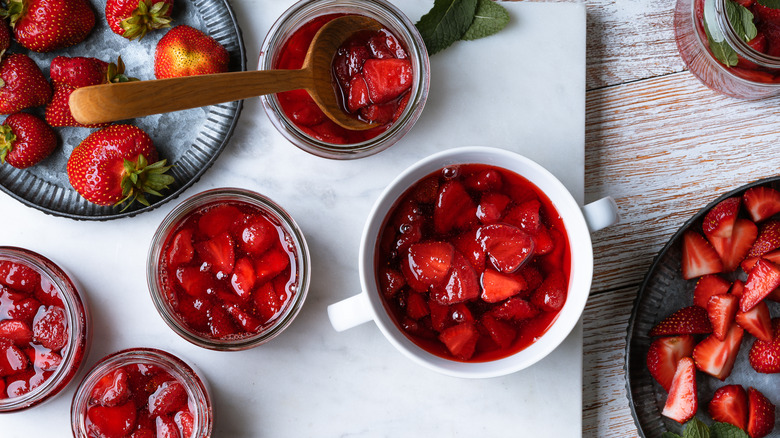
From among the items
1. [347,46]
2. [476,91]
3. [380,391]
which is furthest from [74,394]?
[476,91]

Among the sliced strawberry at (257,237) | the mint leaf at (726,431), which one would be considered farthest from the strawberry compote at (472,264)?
the mint leaf at (726,431)

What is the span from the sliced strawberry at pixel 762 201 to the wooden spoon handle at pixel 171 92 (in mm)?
938

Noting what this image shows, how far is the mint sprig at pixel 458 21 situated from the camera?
136cm

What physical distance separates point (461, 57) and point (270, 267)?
23.3 inches

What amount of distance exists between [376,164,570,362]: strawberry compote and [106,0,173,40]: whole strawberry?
608 millimetres

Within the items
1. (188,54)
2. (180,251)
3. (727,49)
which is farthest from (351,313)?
(727,49)

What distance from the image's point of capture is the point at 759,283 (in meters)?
1.37

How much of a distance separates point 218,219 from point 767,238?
3.76 feet

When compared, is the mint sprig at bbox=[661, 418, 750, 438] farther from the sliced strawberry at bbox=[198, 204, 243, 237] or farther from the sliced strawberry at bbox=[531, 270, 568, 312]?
the sliced strawberry at bbox=[198, 204, 243, 237]

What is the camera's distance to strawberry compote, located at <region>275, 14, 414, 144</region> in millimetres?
1289

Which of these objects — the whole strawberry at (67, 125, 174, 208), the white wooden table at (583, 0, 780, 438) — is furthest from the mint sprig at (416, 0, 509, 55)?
the whole strawberry at (67, 125, 174, 208)

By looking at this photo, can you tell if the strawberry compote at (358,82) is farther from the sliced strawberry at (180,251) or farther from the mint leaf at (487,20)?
the sliced strawberry at (180,251)

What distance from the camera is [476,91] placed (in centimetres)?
140

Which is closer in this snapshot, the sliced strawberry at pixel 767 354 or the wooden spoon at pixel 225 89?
the wooden spoon at pixel 225 89
